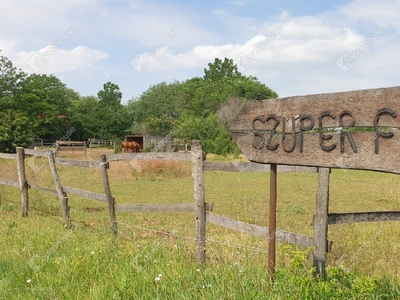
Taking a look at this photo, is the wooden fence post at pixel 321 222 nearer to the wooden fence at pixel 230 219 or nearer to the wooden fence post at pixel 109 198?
the wooden fence at pixel 230 219

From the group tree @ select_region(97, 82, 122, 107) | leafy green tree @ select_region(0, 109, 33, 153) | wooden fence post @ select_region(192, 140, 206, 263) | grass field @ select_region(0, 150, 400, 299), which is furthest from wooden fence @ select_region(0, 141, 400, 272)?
tree @ select_region(97, 82, 122, 107)

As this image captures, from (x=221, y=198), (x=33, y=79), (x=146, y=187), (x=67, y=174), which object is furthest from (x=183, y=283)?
(x=33, y=79)

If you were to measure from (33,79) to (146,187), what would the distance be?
5737cm

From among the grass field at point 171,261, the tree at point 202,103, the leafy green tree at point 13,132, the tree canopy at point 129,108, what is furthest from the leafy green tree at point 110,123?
the grass field at point 171,261

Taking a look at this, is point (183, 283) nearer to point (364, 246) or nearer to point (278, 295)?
point (278, 295)

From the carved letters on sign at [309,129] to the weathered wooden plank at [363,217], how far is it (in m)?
1.29

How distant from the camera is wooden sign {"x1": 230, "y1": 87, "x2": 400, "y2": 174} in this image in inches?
112

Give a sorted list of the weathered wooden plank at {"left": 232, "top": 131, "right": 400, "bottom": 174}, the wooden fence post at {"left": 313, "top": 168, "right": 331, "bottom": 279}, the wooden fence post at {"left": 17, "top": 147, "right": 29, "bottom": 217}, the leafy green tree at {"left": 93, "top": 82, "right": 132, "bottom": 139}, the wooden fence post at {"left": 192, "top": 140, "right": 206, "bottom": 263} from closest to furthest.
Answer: the weathered wooden plank at {"left": 232, "top": 131, "right": 400, "bottom": 174}
the wooden fence post at {"left": 313, "top": 168, "right": 331, "bottom": 279}
the wooden fence post at {"left": 192, "top": 140, "right": 206, "bottom": 263}
the wooden fence post at {"left": 17, "top": 147, "right": 29, "bottom": 217}
the leafy green tree at {"left": 93, "top": 82, "right": 132, "bottom": 139}

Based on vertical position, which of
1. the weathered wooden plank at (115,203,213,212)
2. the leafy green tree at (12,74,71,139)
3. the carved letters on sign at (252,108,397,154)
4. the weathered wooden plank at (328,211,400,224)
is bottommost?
the weathered wooden plank at (115,203,213,212)

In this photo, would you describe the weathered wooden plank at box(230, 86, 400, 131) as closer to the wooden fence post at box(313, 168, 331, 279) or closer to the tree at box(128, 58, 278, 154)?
the wooden fence post at box(313, 168, 331, 279)

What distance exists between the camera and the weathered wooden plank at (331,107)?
2.85 metres

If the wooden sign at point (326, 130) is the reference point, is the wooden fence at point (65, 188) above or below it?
below

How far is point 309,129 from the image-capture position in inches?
132

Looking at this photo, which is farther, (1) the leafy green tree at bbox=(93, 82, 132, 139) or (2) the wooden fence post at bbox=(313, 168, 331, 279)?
(1) the leafy green tree at bbox=(93, 82, 132, 139)
